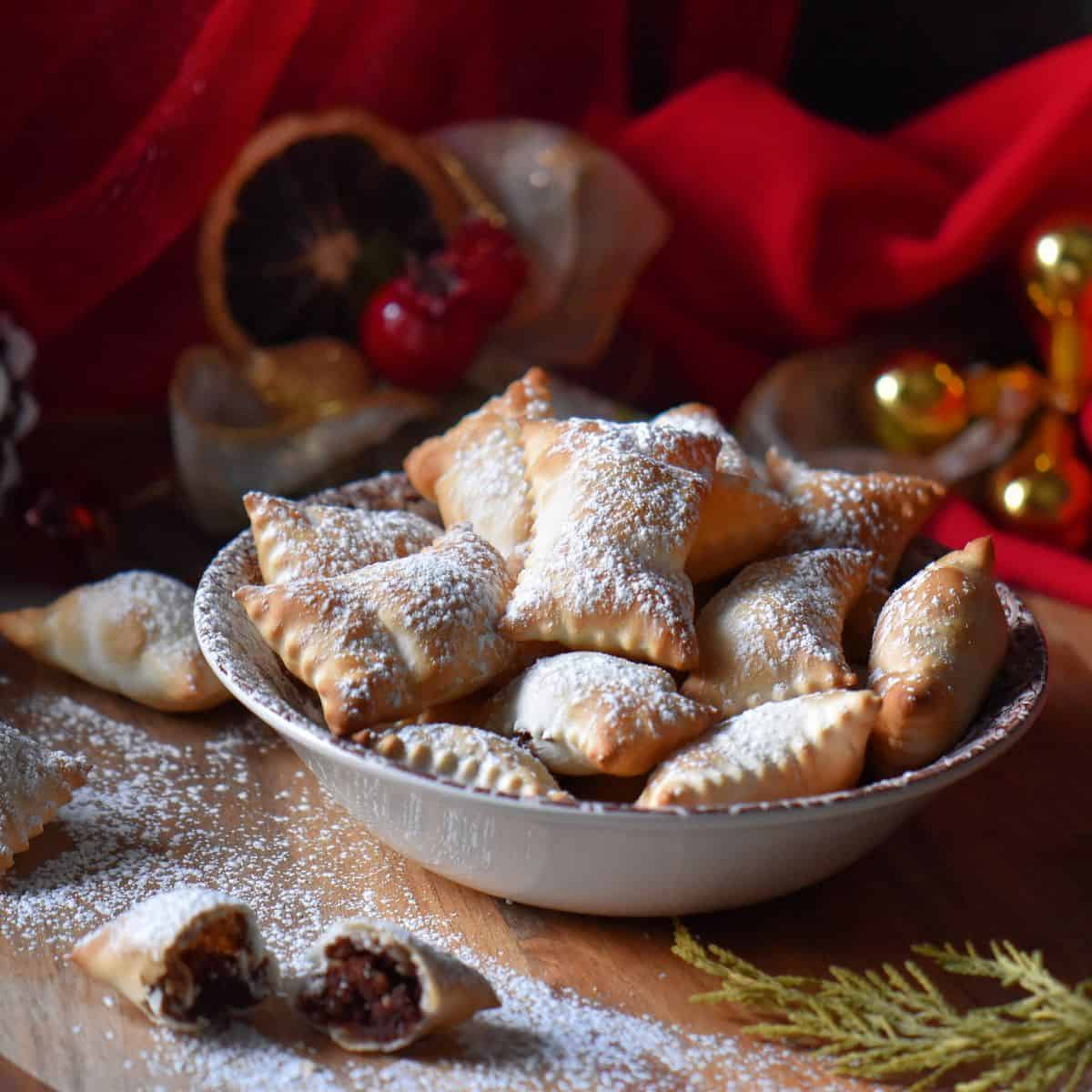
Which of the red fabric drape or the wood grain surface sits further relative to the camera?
the red fabric drape

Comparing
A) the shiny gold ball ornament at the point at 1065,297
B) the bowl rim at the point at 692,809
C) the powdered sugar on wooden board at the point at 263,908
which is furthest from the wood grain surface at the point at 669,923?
the shiny gold ball ornament at the point at 1065,297

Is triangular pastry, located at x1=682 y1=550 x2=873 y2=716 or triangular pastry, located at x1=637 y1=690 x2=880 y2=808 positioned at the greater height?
triangular pastry, located at x1=682 y1=550 x2=873 y2=716

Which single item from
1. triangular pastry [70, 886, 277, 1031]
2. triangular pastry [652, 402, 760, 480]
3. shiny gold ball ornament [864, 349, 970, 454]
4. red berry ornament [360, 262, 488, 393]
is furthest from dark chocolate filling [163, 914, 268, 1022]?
shiny gold ball ornament [864, 349, 970, 454]

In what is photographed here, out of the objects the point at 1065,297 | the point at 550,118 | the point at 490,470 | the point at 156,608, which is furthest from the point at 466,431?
the point at 550,118

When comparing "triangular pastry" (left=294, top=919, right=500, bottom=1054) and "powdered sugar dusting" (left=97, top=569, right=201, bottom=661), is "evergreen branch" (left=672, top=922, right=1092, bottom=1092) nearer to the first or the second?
"triangular pastry" (left=294, top=919, right=500, bottom=1054)

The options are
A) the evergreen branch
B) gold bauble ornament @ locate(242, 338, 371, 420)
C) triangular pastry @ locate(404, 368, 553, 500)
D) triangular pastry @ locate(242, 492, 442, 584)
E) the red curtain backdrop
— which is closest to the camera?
the evergreen branch

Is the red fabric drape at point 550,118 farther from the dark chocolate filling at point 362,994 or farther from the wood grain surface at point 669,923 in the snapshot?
the dark chocolate filling at point 362,994
